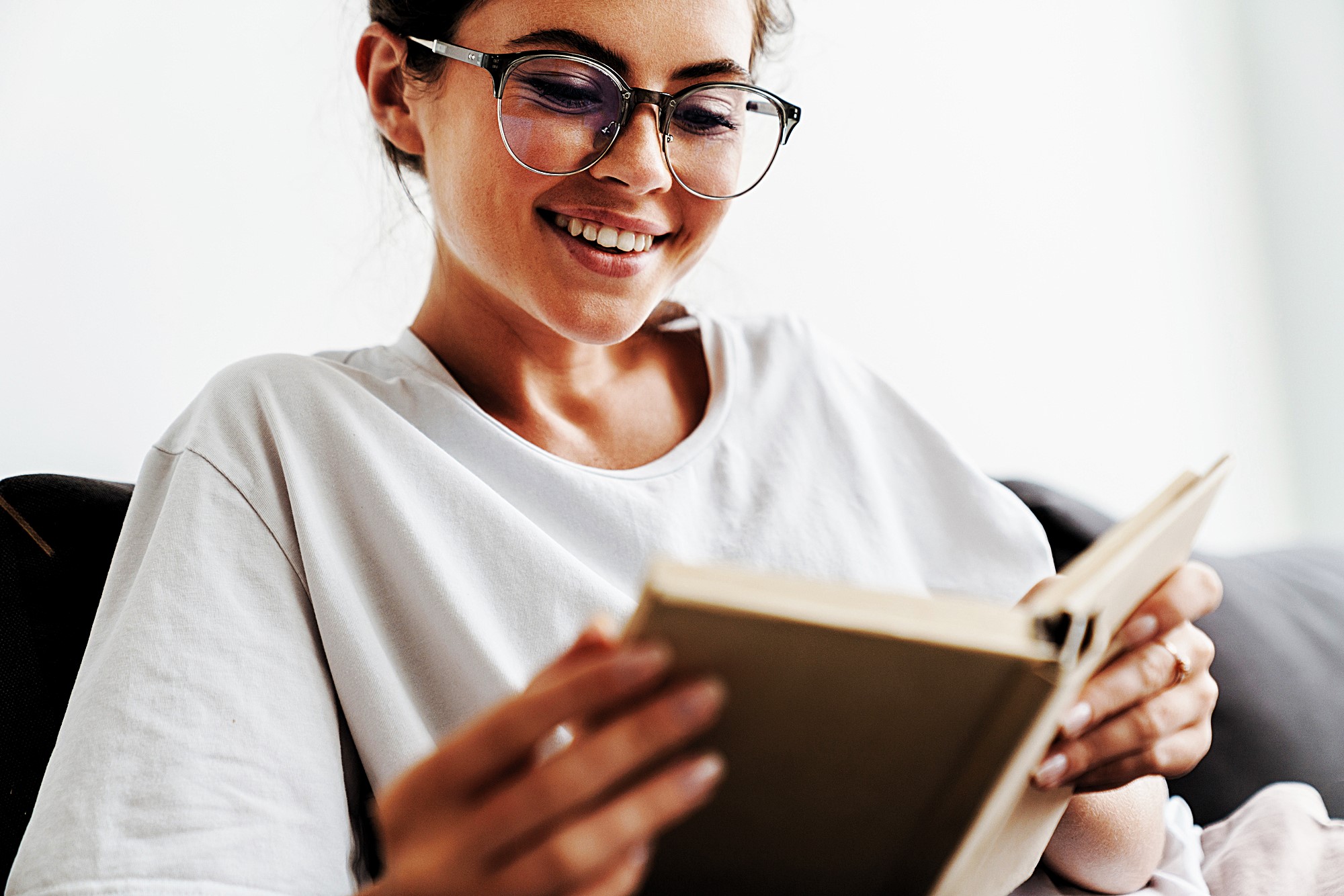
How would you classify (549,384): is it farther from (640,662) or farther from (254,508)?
(640,662)

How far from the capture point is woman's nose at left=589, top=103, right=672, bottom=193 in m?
0.91

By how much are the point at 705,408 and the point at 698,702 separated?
2.70 feet

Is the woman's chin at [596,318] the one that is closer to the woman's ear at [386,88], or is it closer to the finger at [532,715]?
the woman's ear at [386,88]

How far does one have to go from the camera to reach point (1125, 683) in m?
0.65

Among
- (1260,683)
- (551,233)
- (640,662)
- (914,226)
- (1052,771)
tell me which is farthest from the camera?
(914,226)

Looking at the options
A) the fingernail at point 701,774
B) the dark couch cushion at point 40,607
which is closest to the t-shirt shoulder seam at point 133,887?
the dark couch cushion at point 40,607

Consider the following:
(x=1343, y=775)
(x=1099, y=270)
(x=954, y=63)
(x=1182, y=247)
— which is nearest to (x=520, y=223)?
(x=1343, y=775)

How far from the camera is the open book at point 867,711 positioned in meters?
0.38

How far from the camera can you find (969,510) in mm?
1178

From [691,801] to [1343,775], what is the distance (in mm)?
1258

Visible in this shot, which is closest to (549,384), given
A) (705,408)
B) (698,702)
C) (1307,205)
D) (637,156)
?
(705,408)

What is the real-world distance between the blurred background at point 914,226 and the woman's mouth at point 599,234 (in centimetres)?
48

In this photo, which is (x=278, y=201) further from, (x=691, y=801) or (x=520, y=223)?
(x=691, y=801)

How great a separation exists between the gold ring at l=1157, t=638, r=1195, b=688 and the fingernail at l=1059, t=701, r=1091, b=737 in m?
0.10
